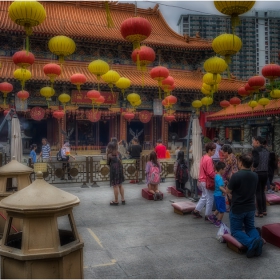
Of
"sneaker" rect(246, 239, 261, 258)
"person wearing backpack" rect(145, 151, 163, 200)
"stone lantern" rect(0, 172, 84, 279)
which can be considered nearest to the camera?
"stone lantern" rect(0, 172, 84, 279)

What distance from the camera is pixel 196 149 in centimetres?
766

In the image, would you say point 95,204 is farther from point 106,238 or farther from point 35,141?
point 35,141

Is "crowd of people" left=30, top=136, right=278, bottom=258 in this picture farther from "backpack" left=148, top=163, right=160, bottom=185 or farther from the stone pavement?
the stone pavement

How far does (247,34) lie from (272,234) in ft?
172

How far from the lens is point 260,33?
5150 cm

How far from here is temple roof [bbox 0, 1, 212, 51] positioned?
55.1 feet

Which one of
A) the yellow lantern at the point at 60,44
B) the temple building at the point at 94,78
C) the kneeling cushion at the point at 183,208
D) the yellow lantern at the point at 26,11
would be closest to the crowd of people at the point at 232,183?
the kneeling cushion at the point at 183,208

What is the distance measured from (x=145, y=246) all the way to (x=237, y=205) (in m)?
1.48

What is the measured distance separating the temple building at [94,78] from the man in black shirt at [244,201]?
1283 centimetres

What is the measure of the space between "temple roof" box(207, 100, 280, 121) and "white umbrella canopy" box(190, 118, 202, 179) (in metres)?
8.31

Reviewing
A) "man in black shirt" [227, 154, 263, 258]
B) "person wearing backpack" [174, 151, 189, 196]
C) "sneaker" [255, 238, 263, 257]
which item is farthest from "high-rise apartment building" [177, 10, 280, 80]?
"sneaker" [255, 238, 263, 257]

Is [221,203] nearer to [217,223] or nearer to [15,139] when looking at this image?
[217,223]

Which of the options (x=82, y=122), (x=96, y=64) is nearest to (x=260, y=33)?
(x=82, y=122)

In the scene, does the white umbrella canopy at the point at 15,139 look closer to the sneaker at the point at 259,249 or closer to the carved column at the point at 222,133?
the sneaker at the point at 259,249
